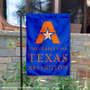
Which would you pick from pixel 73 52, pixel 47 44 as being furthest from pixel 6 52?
pixel 73 52

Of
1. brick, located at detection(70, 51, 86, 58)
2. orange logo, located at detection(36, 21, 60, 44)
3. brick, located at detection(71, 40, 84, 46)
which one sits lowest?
brick, located at detection(70, 51, 86, 58)

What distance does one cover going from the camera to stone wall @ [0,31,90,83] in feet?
11.0

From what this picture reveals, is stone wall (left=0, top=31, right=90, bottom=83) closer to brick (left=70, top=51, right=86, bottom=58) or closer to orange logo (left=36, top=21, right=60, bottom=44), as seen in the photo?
brick (left=70, top=51, right=86, bottom=58)

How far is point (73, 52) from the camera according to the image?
3.40 metres

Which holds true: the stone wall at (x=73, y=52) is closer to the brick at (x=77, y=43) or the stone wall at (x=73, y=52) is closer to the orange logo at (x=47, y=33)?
the brick at (x=77, y=43)

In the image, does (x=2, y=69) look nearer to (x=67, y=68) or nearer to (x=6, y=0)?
(x=67, y=68)

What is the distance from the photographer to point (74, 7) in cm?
622

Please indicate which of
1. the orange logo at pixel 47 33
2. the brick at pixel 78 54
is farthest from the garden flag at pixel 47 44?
the brick at pixel 78 54

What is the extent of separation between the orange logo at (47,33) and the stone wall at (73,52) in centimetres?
68

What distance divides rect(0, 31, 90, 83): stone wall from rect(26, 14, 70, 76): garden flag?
567mm

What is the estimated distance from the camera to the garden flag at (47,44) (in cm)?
280

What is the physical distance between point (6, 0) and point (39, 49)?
150 inches

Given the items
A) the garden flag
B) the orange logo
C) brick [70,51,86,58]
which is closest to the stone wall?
brick [70,51,86,58]

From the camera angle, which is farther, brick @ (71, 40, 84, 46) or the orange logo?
brick @ (71, 40, 84, 46)
